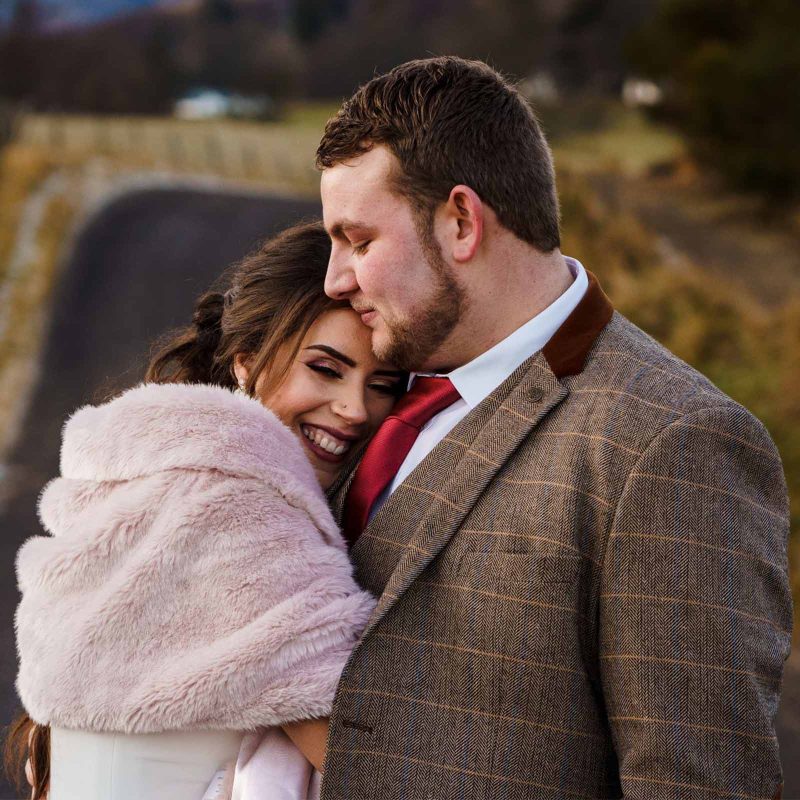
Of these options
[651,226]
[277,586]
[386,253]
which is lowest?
[651,226]

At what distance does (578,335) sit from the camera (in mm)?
2512

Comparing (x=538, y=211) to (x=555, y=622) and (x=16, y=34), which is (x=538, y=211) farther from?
(x=16, y=34)

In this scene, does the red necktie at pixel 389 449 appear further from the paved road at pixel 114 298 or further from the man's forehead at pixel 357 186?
the paved road at pixel 114 298

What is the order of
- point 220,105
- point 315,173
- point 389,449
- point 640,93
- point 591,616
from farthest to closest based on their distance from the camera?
point 220,105
point 640,93
point 315,173
point 389,449
point 591,616

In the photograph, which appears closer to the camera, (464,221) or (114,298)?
(464,221)

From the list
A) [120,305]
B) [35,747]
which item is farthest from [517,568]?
[120,305]

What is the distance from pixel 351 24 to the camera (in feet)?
131

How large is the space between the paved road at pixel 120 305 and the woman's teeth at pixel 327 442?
2.98m

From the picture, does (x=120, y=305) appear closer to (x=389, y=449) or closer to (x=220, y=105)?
(x=389, y=449)

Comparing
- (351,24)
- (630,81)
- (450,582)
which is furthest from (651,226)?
(351,24)

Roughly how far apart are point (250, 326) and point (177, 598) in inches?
35.3

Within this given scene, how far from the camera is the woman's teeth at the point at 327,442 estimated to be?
112 inches

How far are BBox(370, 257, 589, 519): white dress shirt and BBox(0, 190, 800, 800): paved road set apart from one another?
3260mm

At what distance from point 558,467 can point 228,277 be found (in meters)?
1.59
